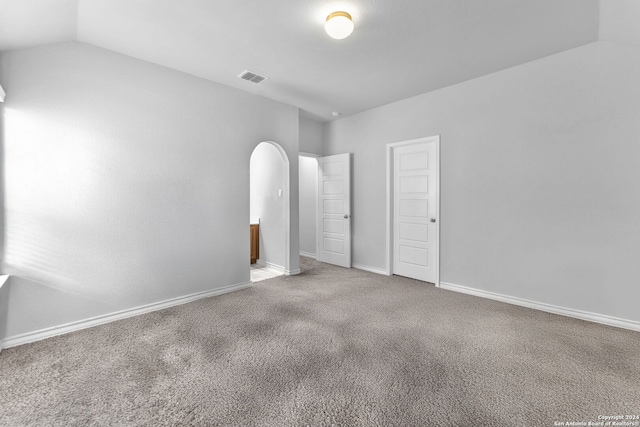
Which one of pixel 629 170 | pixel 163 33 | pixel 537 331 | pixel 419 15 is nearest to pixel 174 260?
pixel 163 33

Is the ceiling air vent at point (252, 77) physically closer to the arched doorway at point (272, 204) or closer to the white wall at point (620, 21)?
the arched doorway at point (272, 204)

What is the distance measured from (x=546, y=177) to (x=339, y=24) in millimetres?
2736

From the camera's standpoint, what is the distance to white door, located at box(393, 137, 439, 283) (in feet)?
13.6

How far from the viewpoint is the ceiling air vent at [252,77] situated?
3.39m

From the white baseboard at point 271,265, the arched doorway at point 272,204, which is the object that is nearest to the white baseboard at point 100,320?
the white baseboard at point 271,265

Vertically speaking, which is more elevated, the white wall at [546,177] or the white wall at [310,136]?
the white wall at [310,136]

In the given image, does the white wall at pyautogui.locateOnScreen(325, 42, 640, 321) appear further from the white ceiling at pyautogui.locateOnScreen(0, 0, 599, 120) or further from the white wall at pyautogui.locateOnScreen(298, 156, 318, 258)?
the white wall at pyautogui.locateOnScreen(298, 156, 318, 258)

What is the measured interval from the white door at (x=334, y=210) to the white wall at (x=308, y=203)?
392 millimetres

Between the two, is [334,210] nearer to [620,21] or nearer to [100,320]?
[100,320]

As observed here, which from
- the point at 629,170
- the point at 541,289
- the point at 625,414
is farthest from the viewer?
the point at 541,289

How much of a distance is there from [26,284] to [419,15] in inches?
160

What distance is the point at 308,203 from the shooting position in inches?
246

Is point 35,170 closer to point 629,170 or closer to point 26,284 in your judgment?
point 26,284

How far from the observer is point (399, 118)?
14.6 ft
